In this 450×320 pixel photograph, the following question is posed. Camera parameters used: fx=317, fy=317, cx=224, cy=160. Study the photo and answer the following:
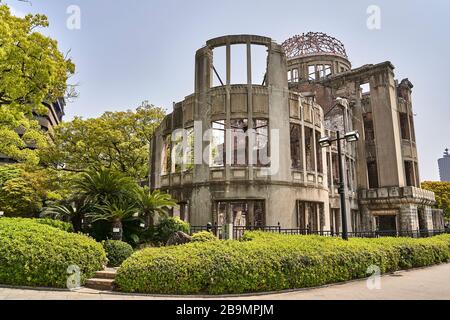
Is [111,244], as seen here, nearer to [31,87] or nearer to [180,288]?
[180,288]

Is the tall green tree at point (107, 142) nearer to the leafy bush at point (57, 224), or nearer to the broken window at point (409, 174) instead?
the leafy bush at point (57, 224)

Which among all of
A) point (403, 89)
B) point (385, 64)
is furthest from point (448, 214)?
point (385, 64)

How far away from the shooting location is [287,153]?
19.0 metres

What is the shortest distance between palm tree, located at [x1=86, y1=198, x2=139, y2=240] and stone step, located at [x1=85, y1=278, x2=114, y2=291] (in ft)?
11.9

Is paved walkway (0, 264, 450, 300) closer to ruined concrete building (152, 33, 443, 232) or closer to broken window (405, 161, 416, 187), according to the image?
ruined concrete building (152, 33, 443, 232)

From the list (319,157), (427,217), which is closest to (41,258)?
(319,157)

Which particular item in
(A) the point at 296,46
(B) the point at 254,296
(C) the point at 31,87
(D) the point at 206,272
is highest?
(A) the point at 296,46

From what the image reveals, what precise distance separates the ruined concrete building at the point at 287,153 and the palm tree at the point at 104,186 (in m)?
5.32

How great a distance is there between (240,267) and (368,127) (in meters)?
28.6

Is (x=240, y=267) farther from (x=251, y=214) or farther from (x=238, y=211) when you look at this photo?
(x=238, y=211)

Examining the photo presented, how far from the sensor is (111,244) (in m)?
11.5

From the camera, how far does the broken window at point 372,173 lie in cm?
3189
